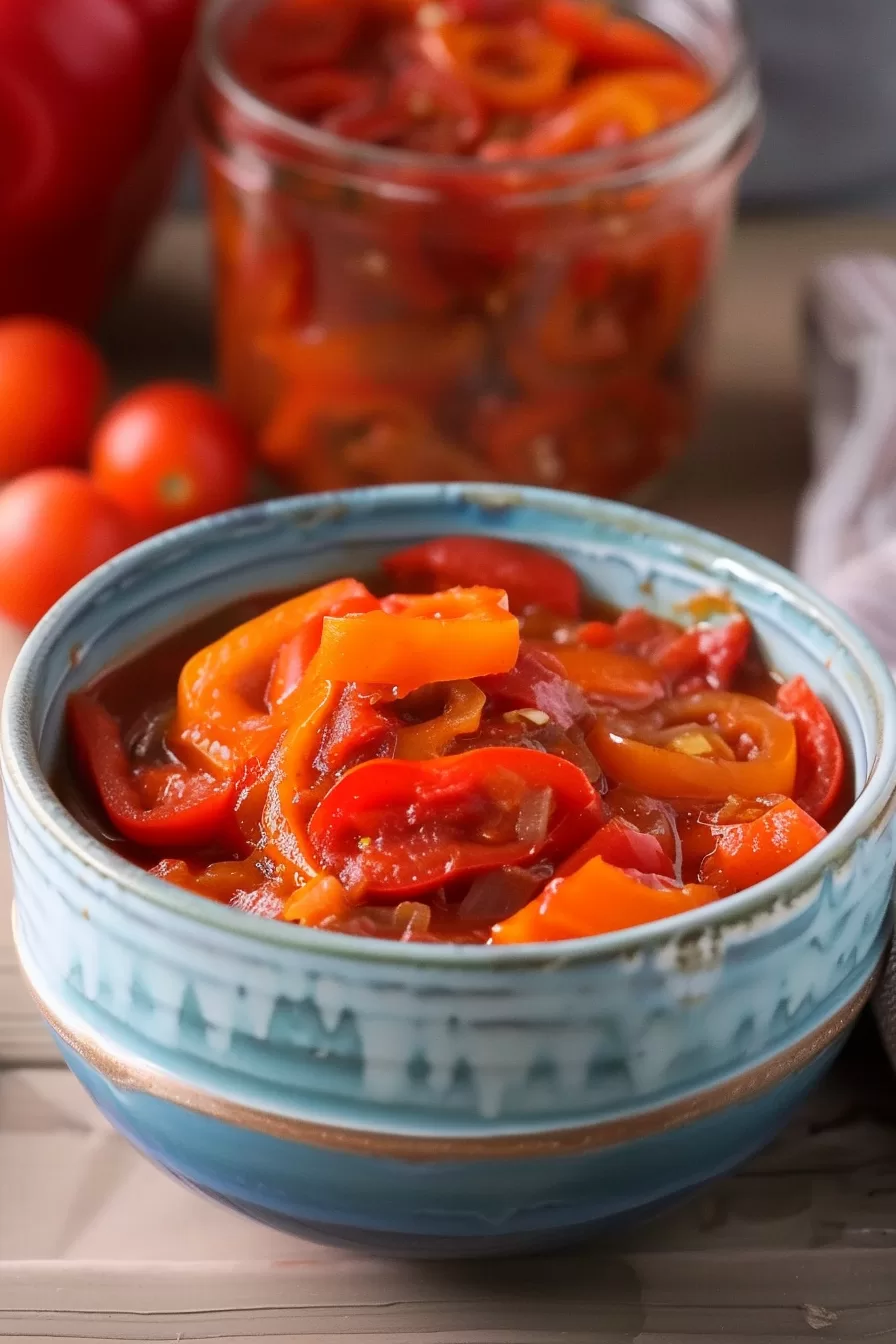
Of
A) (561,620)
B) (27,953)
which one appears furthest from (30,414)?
(27,953)

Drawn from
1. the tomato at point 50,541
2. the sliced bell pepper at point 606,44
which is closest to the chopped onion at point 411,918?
the tomato at point 50,541

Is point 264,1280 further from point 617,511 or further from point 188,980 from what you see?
point 617,511

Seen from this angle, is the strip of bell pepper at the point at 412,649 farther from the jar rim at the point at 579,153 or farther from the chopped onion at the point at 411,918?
the jar rim at the point at 579,153

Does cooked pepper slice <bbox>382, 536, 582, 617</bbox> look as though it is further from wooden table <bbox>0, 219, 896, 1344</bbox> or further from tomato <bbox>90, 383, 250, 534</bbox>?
tomato <bbox>90, 383, 250, 534</bbox>

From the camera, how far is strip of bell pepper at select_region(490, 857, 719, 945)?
83 centimetres

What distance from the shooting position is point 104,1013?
86cm

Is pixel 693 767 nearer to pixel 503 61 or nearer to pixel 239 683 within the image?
pixel 239 683

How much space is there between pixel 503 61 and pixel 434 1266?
1255mm

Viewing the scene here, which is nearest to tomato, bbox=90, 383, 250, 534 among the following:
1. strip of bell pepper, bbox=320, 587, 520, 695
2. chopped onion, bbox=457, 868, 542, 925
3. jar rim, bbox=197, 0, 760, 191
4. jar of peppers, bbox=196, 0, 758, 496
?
jar of peppers, bbox=196, 0, 758, 496

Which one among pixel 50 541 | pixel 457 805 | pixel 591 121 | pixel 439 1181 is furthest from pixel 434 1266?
pixel 591 121

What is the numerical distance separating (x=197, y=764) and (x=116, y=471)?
0.78 metres

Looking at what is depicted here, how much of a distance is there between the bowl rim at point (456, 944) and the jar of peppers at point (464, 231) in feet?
1.52

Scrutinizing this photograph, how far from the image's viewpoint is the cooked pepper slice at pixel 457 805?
919 mm

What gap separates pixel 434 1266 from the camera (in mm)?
974
